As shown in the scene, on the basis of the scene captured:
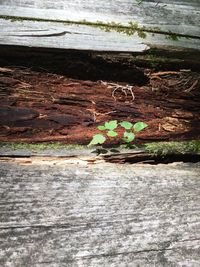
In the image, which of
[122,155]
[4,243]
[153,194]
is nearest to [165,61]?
[122,155]

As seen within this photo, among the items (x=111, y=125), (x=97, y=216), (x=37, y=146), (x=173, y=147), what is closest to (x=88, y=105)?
(x=111, y=125)

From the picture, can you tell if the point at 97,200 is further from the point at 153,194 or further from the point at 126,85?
the point at 126,85

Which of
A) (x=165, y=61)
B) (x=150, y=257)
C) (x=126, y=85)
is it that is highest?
(x=165, y=61)

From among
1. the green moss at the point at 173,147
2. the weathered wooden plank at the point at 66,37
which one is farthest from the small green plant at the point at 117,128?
the weathered wooden plank at the point at 66,37

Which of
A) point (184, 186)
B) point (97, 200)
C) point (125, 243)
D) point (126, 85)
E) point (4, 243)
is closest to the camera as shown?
point (4, 243)

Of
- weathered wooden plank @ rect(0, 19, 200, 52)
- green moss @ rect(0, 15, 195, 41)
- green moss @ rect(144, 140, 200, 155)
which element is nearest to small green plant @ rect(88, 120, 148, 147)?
green moss @ rect(144, 140, 200, 155)

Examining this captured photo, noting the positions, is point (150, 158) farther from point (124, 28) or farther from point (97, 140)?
point (124, 28)

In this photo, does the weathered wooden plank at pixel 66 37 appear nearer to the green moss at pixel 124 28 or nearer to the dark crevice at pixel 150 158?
the green moss at pixel 124 28

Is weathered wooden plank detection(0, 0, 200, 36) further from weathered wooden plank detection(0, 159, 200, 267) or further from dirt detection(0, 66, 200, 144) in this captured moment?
weathered wooden plank detection(0, 159, 200, 267)
